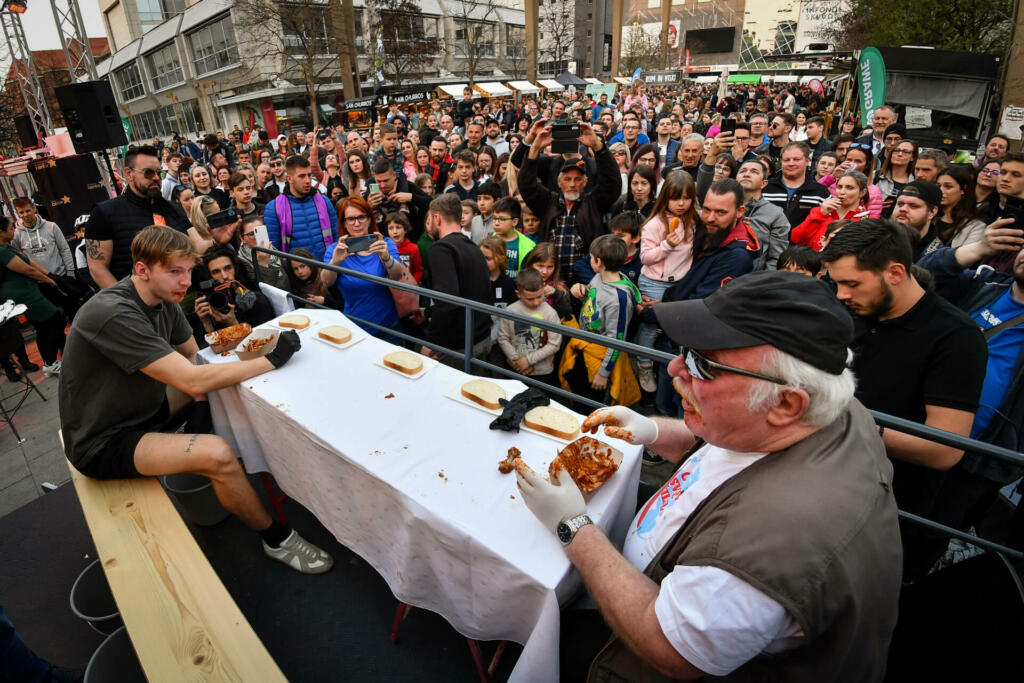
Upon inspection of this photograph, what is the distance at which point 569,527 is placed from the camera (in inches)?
60.9

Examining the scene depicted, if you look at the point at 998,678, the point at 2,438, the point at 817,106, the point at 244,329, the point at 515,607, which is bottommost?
the point at 2,438

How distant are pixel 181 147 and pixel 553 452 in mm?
23730

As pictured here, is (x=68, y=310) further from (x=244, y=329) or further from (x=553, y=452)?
(x=553, y=452)

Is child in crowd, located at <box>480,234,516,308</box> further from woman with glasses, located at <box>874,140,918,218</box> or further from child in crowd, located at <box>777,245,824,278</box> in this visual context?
woman with glasses, located at <box>874,140,918,218</box>

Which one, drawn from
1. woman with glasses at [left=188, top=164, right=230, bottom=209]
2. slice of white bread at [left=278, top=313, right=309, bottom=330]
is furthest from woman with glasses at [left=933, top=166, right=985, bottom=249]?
woman with glasses at [left=188, top=164, right=230, bottom=209]

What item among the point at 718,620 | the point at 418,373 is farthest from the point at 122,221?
the point at 718,620

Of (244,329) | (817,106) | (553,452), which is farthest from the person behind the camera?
(817,106)

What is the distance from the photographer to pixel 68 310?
5.92 meters

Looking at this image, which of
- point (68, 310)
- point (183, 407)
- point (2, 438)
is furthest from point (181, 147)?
point (183, 407)

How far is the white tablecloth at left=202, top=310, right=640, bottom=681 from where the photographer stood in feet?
5.38

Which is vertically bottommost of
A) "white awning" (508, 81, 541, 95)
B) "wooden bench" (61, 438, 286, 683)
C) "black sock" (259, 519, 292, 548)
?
"black sock" (259, 519, 292, 548)

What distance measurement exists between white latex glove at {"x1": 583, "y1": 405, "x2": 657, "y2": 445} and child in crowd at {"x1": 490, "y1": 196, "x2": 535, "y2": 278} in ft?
8.61

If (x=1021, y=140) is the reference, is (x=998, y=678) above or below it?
below

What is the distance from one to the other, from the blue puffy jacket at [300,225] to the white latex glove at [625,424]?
4.03 meters
